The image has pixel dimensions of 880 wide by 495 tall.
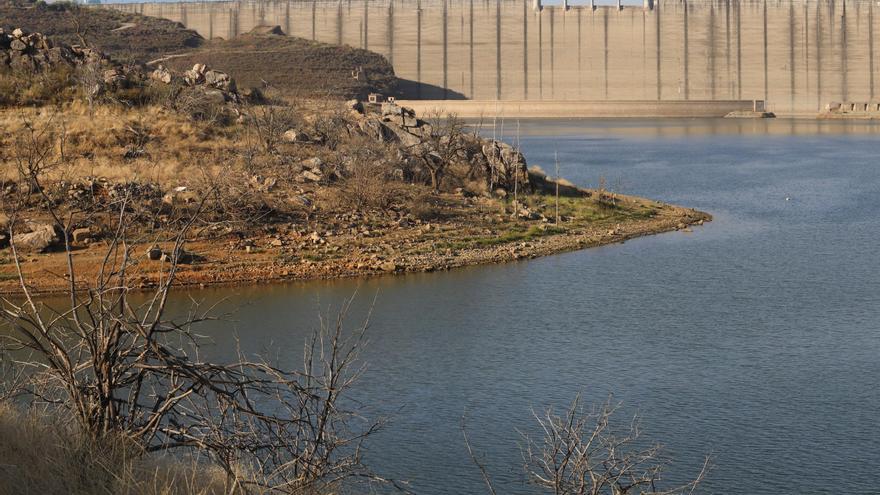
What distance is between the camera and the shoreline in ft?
65.5

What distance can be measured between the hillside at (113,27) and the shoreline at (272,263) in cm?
6000

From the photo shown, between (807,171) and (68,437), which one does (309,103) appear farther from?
(68,437)

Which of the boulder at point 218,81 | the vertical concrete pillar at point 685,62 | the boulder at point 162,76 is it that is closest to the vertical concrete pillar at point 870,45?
the vertical concrete pillar at point 685,62

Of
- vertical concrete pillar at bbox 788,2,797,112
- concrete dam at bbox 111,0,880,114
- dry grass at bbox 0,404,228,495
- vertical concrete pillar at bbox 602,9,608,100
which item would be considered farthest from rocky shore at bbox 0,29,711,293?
vertical concrete pillar at bbox 788,2,797,112

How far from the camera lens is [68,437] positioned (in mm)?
6719

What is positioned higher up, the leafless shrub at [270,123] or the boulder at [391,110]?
the boulder at [391,110]

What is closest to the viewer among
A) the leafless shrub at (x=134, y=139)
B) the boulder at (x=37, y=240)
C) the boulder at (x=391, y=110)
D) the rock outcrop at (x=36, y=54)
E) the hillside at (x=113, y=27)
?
the boulder at (x=37, y=240)

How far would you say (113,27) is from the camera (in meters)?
89.1

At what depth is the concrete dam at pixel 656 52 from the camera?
8575cm

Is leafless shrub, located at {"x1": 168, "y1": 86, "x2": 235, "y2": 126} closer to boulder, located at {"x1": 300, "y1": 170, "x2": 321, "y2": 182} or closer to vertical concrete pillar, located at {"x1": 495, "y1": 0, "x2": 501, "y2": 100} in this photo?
boulder, located at {"x1": 300, "y1": 170, "x2": 321, "y2": 182}

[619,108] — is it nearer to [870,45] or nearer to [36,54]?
[870,45]

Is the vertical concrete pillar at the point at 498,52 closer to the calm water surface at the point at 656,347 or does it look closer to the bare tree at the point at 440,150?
the bare tree at the point at 440,150

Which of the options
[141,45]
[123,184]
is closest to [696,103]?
[141,45]

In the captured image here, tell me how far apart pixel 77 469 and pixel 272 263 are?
15142mm
